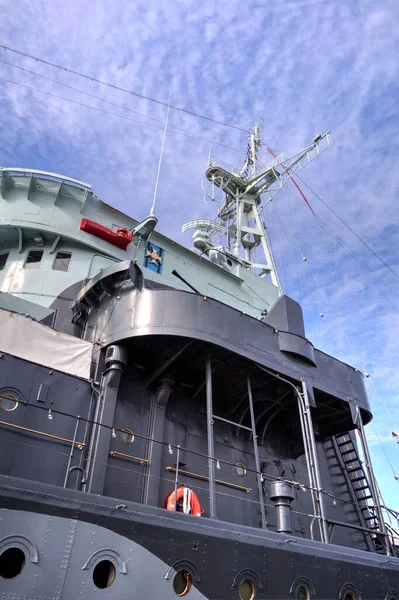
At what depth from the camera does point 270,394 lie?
11500 millimetres

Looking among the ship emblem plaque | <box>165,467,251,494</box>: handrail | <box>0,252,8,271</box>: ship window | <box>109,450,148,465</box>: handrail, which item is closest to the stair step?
<box>165,467,251,494</box>: handrail

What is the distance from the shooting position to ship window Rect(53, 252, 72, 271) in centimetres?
1295

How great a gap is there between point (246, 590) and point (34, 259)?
1025 centimetres

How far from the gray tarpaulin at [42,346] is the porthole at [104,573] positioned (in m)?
4.27

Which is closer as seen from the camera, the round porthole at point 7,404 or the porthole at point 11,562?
the porthole at point 11,562

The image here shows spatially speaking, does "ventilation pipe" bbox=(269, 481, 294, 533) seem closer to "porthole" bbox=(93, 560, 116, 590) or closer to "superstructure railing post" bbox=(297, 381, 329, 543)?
"superstructure railing post" bbox=(297, 381, 329, 543)

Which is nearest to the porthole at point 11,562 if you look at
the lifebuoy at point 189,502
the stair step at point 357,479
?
the lifebuoy at point 189,502

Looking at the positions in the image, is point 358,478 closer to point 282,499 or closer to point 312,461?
point 312,461

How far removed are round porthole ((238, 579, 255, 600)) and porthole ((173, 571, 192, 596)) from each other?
927 millimetres

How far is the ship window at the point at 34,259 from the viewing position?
12.9m

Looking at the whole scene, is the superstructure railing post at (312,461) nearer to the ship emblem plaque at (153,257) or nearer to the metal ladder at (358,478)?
the metal ladder at (358,478)

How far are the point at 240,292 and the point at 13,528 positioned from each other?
13243mm

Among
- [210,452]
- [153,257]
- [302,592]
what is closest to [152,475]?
[210,452]

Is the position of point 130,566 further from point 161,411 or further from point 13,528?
point 161,411
